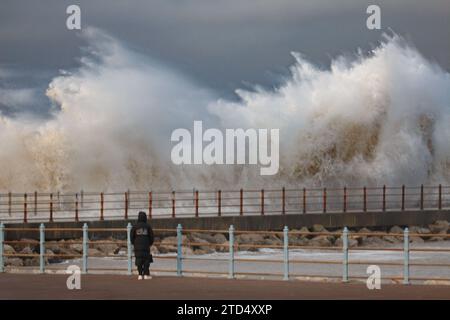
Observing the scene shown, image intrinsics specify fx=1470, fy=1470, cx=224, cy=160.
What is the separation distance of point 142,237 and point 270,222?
14.4m

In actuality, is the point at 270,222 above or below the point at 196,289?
above

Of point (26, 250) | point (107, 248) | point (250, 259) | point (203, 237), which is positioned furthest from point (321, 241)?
point (250, 259)

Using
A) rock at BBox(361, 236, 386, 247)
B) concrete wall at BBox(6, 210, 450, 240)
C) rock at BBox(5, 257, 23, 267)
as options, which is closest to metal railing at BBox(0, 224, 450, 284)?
rock at BBox(5, 257, 23, 267)

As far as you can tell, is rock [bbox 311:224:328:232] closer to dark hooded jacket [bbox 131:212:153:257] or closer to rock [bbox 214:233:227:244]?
rock [bbox 214:233:227:244]

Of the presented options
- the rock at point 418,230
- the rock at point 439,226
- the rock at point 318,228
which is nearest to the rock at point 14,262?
the rock at point 318,228

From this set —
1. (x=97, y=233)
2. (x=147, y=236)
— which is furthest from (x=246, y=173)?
(x=147, y=236)

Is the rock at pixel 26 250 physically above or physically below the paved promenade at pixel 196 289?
above

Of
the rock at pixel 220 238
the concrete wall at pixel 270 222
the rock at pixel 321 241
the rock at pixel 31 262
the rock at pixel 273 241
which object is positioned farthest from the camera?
the rock at pixel 321 241

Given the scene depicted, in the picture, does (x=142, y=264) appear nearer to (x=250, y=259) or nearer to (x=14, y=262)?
(x=250, y=259)

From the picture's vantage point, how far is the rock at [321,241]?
1467 inches

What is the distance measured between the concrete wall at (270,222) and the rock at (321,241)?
1.18 feet

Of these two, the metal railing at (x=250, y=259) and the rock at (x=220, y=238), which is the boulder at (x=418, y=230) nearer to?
the metal railing at (x=250, y=259)

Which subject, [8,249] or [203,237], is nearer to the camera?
[8,249]

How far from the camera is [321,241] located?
37.8 metres
